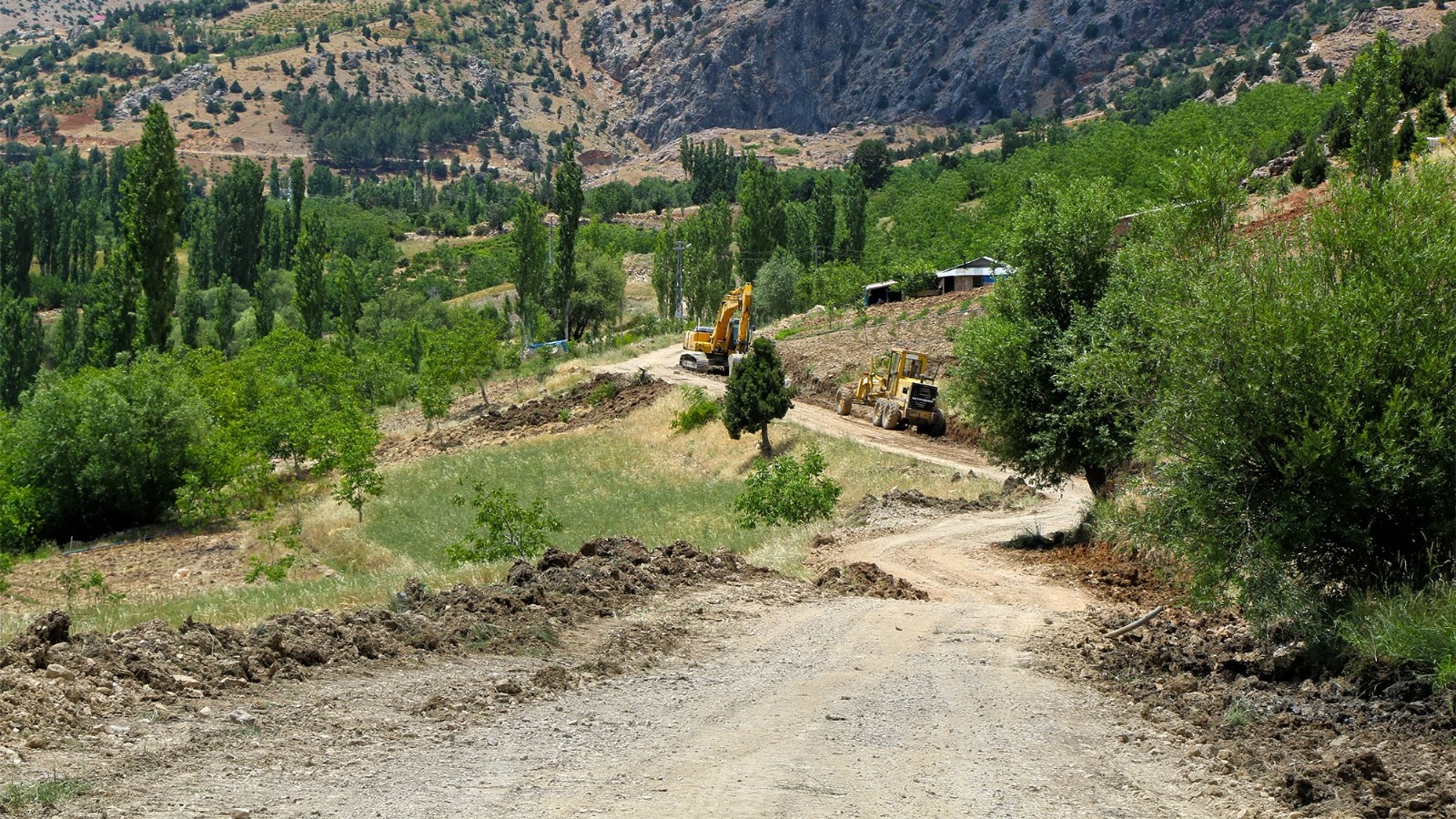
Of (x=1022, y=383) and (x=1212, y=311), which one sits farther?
(x=1022, y=383)

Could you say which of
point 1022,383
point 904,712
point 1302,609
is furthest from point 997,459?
point 904,712

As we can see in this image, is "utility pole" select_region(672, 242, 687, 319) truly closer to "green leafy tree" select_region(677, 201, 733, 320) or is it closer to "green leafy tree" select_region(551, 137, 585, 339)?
"green leafy tree" select_region(677, 201, 733, 320)

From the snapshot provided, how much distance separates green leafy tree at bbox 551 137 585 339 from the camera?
69.8 meters

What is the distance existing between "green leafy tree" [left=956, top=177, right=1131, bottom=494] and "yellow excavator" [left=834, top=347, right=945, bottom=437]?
17.8 metres

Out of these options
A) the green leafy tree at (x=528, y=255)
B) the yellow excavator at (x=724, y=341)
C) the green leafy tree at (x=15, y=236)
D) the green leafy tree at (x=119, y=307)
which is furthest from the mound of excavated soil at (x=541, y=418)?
the green leafy tree at (x=15, y=236)

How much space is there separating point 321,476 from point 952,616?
107 feet

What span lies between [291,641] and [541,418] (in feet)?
137

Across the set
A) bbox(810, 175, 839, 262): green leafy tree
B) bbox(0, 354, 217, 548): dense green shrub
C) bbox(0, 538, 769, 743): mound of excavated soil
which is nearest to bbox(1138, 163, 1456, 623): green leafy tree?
bbox(0, 538, 769, 743): mound of excavated soil

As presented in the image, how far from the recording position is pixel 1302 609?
11.8 metres

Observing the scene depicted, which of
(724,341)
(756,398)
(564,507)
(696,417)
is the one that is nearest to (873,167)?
(724,341)

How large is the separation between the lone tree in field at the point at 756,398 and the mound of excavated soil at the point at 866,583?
20.5 m

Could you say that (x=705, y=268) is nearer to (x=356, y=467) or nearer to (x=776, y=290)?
(x=776, y=290)

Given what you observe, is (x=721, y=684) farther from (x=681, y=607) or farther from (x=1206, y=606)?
(x=1206, y=606)

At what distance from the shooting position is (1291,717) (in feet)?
32.4
